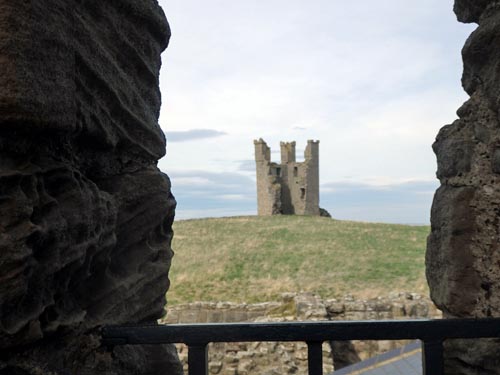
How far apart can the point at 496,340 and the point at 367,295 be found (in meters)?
18.5

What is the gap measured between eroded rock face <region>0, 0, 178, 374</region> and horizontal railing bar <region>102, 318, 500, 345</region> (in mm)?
328

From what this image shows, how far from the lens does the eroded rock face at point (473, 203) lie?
98.3 inches

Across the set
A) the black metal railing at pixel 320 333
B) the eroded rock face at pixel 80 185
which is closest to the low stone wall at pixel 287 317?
the eroded rock face at pixel 80 185

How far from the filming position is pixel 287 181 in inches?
2158

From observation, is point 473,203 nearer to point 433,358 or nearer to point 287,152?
point 433,358

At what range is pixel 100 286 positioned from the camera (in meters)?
2.30

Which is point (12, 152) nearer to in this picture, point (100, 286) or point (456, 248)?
point (100, 286)

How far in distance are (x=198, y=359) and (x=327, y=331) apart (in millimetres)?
516

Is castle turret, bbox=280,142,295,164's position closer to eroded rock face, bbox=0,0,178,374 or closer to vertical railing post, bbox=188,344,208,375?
eroded rock face, bbox=0,0,178,374

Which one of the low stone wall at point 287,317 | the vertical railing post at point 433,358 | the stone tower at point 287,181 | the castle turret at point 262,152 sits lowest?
the low stone wall at point 287,317

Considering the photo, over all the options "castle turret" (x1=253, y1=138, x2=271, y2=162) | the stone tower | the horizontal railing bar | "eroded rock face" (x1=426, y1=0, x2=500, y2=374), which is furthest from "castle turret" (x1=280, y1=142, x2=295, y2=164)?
the horizontal railing bar

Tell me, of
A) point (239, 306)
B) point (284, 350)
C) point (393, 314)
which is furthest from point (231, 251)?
point (284, 350)

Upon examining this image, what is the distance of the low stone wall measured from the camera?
1124 cm

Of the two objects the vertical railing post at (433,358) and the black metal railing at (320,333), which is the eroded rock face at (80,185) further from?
the vertical railing post at (433,358)
